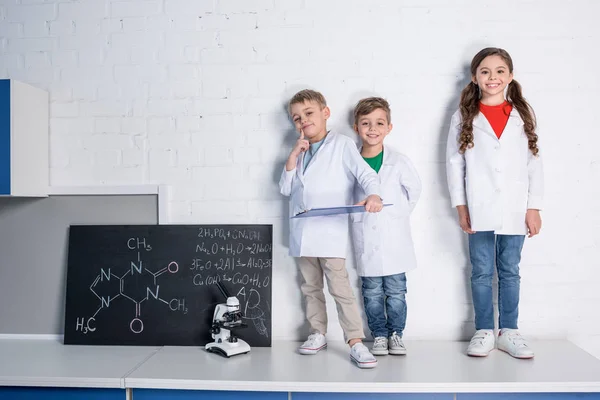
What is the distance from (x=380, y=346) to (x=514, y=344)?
0.53m

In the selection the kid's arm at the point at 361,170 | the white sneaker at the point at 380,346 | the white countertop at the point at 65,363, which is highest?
the kid's arm at the point at 361,170

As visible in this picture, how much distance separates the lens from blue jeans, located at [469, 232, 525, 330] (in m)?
2.11

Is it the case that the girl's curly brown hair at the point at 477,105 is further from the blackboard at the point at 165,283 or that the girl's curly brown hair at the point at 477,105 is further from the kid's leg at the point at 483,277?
the blackboard at the point at 165,283

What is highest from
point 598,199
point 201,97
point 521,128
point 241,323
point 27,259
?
point 201,97

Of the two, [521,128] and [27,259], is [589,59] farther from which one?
[27,259]

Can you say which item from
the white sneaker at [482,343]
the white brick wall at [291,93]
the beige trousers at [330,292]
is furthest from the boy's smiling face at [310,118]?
the white sneaker at [482,343]

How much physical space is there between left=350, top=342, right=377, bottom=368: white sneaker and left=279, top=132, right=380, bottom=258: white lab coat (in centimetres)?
37

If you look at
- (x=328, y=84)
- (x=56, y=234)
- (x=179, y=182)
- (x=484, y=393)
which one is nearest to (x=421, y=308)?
(x=484, y=393)

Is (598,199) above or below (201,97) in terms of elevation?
below

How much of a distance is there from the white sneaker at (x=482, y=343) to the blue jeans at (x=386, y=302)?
0.29 meters

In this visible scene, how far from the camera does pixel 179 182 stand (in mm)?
2344

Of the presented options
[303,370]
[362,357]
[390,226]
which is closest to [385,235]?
[390,226]

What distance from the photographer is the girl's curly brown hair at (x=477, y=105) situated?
2.10m

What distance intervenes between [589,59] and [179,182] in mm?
1917
